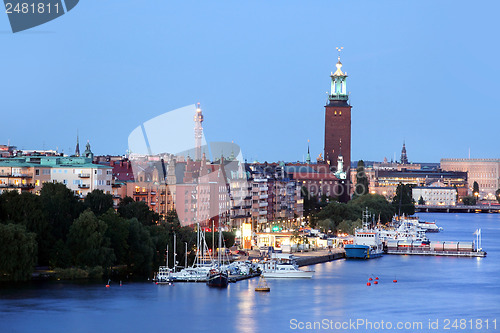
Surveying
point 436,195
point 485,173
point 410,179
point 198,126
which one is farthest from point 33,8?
point 485,173

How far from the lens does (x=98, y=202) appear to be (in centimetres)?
4522

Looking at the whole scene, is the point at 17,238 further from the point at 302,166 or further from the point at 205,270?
the point at 302,166

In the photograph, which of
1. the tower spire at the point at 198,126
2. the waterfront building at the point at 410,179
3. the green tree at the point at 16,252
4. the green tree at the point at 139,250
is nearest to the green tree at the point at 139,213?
the green tree at the point at 139,250

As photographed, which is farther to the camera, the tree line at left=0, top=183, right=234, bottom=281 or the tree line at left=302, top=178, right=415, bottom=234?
the tree line at left=302, top=178, right=415, bottom=234

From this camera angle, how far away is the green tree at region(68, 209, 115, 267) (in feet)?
132

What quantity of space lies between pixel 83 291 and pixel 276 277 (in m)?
9.11

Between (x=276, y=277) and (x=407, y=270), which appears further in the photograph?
(x=407, y=270)

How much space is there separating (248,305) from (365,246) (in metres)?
21.7

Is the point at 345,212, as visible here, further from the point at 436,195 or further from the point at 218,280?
the point at 436,195

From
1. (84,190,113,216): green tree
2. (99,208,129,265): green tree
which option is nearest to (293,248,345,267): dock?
(84,190,113,216): green tree

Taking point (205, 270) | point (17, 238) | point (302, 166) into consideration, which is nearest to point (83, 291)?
point (17, 238)

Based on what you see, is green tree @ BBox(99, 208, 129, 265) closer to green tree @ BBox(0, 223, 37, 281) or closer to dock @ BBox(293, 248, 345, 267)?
green tree @ BBox(0, 223, 37, 281)

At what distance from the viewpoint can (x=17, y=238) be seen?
125ft

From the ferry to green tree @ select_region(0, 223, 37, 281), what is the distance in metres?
22.1
